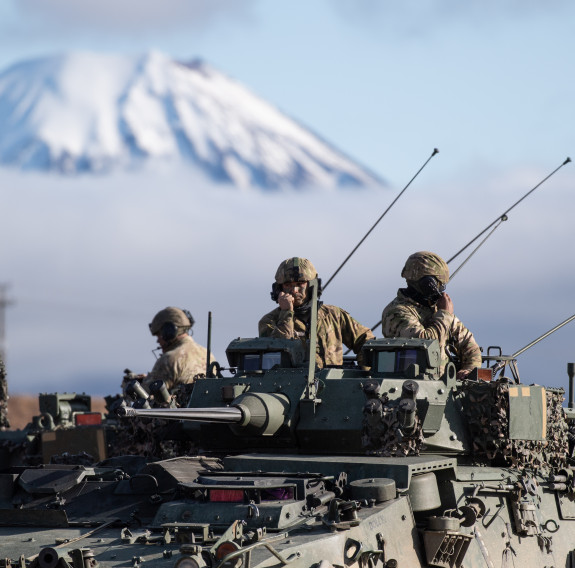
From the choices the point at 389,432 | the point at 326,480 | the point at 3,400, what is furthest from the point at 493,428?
the point at 3,400

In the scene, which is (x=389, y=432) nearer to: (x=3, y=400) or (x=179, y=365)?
(x=179, y=365)

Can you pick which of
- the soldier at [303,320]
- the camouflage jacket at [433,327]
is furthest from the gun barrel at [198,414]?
the camouflage jacket at [433,327]

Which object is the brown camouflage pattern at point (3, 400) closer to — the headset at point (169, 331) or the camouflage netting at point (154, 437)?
the headset at point (169, 331)

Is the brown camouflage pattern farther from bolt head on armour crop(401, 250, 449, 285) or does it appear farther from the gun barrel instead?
the gun barrel

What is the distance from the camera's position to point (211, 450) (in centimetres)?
1691

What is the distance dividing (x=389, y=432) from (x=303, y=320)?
420cm

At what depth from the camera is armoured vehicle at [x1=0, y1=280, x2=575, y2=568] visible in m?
12.9

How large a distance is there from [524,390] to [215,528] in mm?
5622

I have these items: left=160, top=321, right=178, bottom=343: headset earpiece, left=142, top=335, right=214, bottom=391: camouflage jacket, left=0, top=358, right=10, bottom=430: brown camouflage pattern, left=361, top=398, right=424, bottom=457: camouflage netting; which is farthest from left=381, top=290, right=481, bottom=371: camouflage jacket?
left=0, top=358, right=10, bottom=430: brown camouflage pattern

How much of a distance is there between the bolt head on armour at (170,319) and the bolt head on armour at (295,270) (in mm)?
6820

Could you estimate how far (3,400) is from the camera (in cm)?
3550

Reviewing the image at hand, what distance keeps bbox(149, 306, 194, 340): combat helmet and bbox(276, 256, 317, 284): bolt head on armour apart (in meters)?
6.73

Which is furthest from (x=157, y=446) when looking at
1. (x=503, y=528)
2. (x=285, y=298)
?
(x=503, y=528)

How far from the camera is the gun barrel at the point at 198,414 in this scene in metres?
14.8
